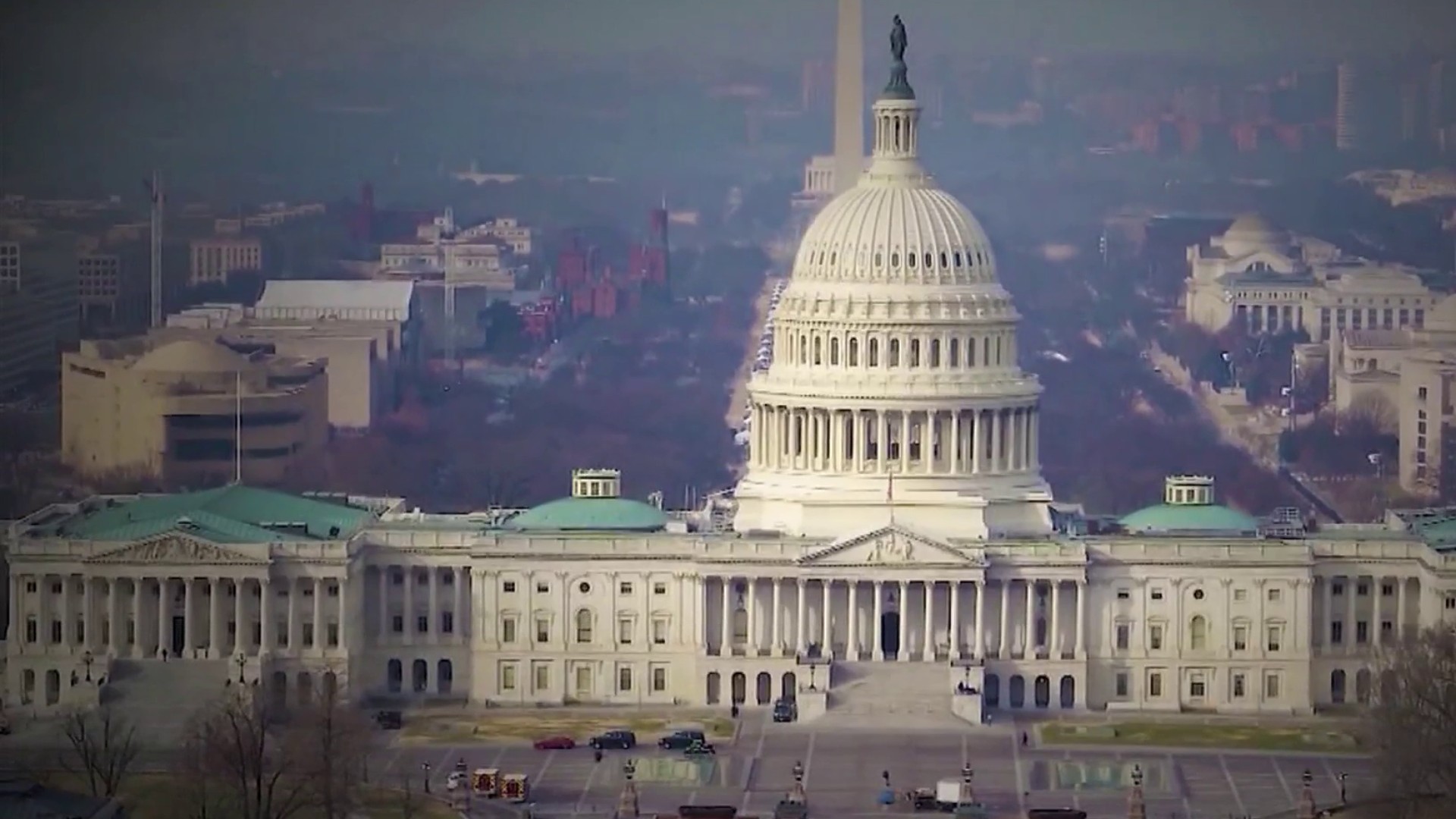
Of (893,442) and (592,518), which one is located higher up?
(893,442)

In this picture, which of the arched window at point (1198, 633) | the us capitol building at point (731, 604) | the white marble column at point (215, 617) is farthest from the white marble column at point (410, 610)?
the arched window at point (1198, 633)

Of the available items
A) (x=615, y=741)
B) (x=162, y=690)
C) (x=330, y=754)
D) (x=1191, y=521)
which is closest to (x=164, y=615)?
(x=162, y=690)

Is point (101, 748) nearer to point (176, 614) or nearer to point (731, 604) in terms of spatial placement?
point (176, 614)

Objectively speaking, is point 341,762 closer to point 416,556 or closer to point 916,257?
point 416,556

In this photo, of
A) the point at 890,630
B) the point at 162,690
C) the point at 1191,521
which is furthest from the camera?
the point at 1191,521

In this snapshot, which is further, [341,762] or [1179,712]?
[1179,712]

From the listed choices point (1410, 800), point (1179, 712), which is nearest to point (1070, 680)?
point (1179, 712)
